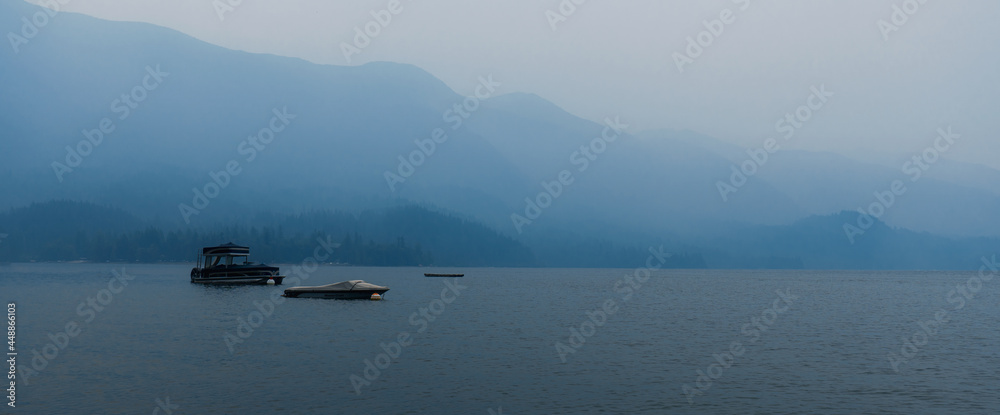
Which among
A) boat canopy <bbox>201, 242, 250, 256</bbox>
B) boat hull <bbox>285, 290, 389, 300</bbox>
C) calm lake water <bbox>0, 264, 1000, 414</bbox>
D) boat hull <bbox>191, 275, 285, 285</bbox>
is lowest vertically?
calm lake water <bbox>0, 264, 1000, 414</bbox>

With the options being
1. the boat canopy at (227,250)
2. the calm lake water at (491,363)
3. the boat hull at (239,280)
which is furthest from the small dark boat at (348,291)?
the boat canopy at (227,250)

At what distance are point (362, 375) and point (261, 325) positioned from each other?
29161mm

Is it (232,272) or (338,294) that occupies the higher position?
(232,272)

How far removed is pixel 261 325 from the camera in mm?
68438

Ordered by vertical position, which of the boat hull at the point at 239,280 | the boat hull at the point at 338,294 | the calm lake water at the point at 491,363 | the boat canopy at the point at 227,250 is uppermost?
the boat canopy at the point at 227,250

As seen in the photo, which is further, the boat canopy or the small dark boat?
the boat canopy

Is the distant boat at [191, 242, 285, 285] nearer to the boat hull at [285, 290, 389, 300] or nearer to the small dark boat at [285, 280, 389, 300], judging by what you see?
the boat hull at [285, 290, 389, 300]

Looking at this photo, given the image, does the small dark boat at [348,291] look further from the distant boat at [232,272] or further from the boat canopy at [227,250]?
the boat canopy at [227,250]

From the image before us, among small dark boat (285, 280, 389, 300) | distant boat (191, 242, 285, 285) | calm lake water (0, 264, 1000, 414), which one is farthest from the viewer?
distant boat (191, 242, 285, 285)

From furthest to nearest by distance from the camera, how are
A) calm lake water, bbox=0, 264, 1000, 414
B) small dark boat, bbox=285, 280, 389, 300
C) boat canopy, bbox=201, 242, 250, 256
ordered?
boat canopy, bbox=201, 242, 250, 256 → small dark boat, bbox=285, 280, 389, 300 → calm lake water, bbox=0, 264, 1000, 414

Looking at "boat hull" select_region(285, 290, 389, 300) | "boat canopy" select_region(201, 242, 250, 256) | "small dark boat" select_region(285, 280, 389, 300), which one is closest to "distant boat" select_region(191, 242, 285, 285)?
"boat canopy" select_region(201, 242, 250, 256)

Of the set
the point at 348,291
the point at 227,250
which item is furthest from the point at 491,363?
the point at 227,250

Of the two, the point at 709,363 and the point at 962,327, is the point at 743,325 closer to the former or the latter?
the point at 962,327

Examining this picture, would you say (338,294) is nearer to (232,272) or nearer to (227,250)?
(232,272)
